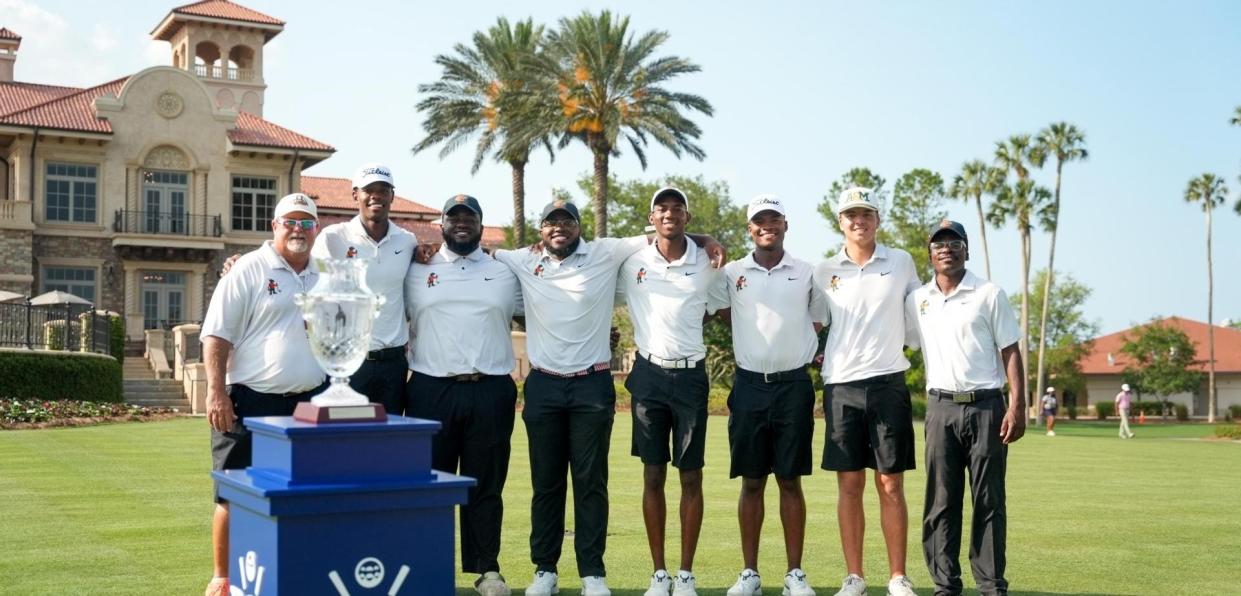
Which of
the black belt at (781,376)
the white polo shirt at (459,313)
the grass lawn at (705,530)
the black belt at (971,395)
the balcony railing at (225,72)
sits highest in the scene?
the balcony railing at (225,72)

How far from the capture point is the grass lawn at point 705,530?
8258 millimetres

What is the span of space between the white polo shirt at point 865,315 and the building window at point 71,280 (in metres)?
40.8

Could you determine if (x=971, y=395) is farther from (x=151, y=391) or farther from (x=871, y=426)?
(x=151, y=391)

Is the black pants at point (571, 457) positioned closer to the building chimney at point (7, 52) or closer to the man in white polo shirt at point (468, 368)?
the man in white polo shirt at point (468, 368)

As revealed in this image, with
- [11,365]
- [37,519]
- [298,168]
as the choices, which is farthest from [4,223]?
[37,519]

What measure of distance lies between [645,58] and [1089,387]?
5664 cm

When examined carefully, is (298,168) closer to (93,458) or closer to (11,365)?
(11,365)

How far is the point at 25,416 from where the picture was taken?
24.7m

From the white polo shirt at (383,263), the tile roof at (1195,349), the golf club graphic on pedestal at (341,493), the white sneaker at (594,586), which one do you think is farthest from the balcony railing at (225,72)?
the tile roof at (1195,349)

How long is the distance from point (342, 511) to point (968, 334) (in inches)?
161

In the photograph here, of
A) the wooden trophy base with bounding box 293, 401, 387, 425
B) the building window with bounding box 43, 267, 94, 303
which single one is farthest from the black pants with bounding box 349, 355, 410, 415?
the building window with bounding box 43, 267, 94, 303

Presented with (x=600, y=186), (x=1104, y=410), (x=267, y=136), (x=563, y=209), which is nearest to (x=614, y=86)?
(x=600, y=186)

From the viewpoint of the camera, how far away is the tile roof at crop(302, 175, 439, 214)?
53719 millimetres

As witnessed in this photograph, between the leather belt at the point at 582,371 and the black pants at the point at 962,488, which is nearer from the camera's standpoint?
the black pants at the point at 962,488
